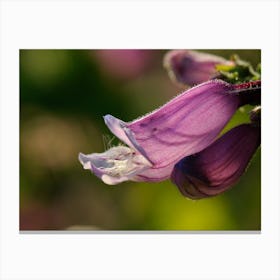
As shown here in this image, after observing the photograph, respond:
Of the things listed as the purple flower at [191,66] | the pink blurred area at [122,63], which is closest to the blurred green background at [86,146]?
the pink blurred area at [122,63]

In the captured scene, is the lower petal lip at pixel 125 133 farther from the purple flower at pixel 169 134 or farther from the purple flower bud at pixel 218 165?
the purple flower bud at pixel 218 165

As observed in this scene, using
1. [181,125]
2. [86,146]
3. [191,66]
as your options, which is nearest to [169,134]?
[181,125]

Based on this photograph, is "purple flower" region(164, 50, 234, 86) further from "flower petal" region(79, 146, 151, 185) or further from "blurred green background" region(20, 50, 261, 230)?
"blurred green background" region(20, 50, 261, 230)

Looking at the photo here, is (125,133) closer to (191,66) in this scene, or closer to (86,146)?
(191,66)

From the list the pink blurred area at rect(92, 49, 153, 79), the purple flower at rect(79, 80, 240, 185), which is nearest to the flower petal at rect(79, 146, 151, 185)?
the purple flower at rect(79, 80, 240, 185)
